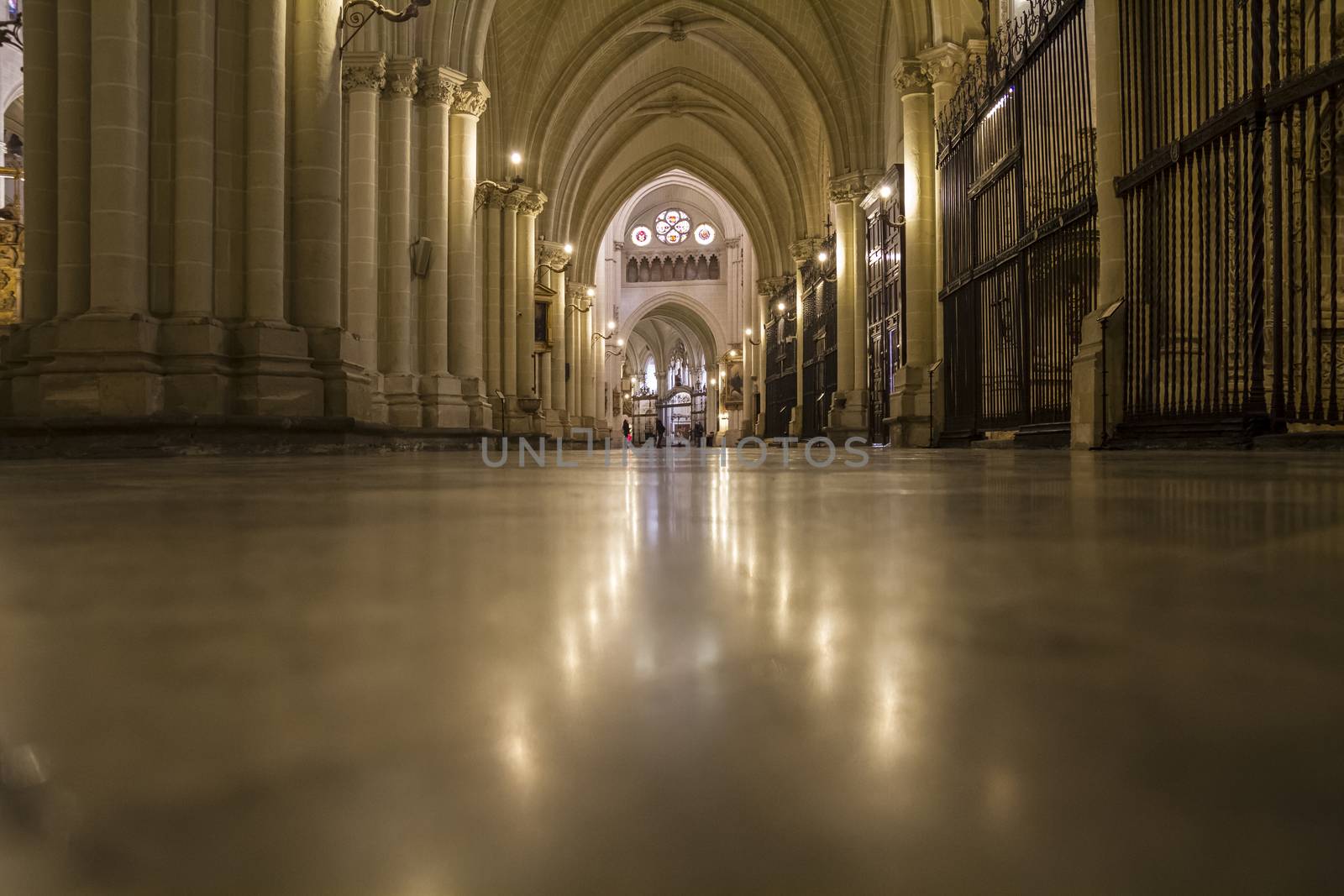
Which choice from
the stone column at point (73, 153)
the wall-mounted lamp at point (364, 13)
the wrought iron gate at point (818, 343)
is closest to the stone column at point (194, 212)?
the stone column at point (73, 153)

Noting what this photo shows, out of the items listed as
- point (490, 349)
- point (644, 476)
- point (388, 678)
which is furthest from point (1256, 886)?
point (490, 349)

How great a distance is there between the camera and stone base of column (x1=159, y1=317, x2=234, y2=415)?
6.18 m

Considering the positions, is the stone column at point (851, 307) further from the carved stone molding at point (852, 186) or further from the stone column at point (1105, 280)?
the stone column at point (1105, 280)

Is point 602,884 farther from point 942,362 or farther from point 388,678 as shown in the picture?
point 942,362

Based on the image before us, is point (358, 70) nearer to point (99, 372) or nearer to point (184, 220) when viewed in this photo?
point (184, 220)

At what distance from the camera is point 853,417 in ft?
54.1

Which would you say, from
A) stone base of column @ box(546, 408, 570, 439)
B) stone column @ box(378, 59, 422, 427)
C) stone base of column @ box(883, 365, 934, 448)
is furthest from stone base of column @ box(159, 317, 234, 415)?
stone base of column @ box(546, 408, 570, 439)

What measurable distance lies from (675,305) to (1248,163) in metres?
40.2

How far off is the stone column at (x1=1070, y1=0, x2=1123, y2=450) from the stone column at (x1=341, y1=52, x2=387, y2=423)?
23.5ft

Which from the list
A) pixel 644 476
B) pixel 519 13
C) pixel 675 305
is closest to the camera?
pixel 644 476

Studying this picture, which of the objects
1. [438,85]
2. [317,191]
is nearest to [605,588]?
[317,191]

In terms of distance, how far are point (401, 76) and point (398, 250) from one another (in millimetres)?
2113

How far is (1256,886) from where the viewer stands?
0.20 metres

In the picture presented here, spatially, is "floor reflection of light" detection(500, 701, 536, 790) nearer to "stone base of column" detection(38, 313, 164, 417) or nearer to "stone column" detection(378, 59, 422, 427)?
"stone base of column" detection(38, 313, 164, 417)
